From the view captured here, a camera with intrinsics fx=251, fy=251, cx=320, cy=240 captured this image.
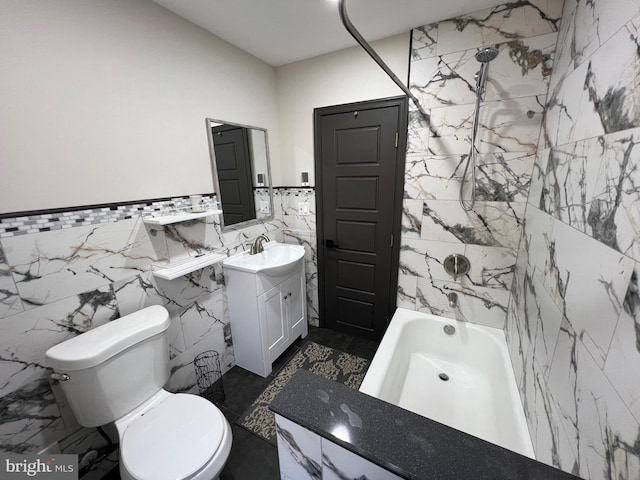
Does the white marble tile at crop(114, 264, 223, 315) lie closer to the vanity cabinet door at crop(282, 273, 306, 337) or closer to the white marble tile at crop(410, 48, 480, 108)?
the vanity cabinet door at crop(282, 273, 306, 337)

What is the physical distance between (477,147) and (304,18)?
1.38 metres

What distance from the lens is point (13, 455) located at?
109cm

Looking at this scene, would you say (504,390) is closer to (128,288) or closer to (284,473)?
(284,473)

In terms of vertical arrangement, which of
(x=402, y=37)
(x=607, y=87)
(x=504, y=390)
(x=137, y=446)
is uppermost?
(x=402, y=37)

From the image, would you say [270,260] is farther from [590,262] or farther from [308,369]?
[590,262]

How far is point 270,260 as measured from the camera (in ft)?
6.91

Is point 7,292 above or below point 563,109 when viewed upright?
below

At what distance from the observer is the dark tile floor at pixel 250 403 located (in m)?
1.38

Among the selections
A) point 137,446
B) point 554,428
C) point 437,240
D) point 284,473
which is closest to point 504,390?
point 554,428

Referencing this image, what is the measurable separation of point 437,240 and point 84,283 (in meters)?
2.19

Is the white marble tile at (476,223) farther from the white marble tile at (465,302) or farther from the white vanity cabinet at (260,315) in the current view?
the white vanity cabinet at (260,315)

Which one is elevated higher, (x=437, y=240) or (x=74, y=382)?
(x=437, y=240)

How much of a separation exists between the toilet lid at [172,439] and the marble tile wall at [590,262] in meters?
1.32

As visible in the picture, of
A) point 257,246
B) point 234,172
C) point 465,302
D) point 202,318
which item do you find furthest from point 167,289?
point 465,302
